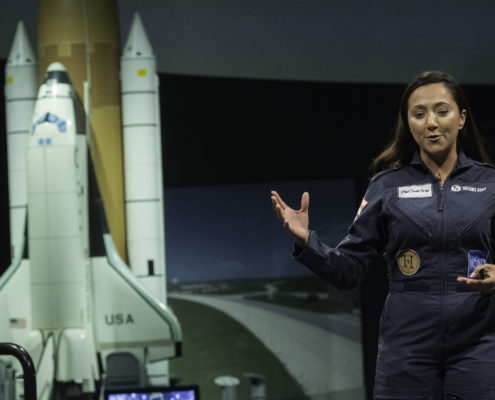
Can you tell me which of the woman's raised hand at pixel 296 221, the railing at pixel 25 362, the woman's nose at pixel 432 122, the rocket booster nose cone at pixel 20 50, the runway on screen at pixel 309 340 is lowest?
the runway on screen at pixel 309 340

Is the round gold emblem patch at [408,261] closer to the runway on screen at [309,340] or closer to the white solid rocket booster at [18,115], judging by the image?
the white solid rocket booster at [18,115]

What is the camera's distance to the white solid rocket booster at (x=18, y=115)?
6168 mm

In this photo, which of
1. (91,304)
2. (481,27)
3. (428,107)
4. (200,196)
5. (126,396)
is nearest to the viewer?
(428,107)

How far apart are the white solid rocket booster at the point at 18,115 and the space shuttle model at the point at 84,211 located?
0.03 feet

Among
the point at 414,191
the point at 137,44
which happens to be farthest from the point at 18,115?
the point at 414,191

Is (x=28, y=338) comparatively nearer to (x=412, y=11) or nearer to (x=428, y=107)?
(x=412, y=11)

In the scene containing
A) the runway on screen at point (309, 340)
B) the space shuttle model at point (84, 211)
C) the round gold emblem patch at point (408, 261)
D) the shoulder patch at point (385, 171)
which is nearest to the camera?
the round gold emblem patch at point (408, 261)

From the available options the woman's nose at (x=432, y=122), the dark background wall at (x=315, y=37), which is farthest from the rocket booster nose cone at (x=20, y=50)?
the woman's nose at (x=432, y=122)

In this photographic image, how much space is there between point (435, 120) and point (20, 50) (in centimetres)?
567

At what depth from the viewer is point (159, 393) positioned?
15.8 ft

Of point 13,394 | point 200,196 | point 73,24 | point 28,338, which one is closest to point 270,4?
point 73,24

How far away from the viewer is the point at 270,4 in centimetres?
636

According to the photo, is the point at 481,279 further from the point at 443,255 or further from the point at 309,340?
the point at 309,340

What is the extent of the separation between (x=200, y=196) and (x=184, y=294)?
120cm
